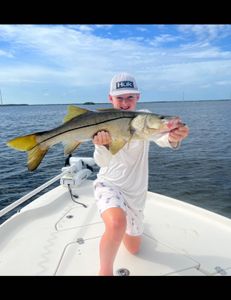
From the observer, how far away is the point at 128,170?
4.00 metres

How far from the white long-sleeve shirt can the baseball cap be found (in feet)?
2.24

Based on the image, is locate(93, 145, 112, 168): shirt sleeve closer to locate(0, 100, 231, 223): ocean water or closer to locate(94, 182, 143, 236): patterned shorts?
locate(94, 182, 143, 236): patterned shorts

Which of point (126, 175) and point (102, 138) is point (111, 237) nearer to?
point (126, 175)

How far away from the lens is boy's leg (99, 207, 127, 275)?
3270 millimetres

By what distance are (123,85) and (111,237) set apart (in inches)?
71.3

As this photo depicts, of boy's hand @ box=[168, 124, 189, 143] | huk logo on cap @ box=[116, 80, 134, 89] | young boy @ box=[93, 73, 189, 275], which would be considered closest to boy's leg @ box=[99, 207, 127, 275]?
young boy @ box=[93, 73, 189, 275]

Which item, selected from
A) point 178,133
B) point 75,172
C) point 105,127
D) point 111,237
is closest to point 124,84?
point 105,127
